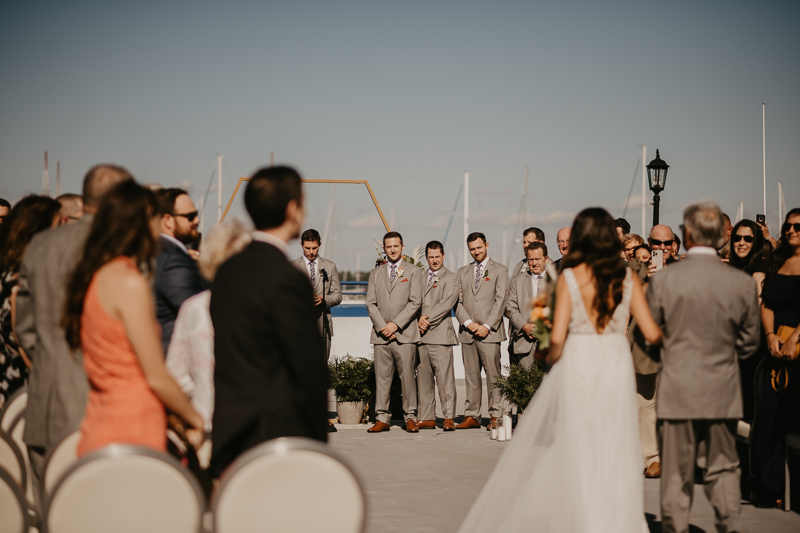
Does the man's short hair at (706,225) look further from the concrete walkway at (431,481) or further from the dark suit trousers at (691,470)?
the concrete walkway at (431,481)

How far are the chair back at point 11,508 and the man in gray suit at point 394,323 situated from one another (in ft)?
23.9

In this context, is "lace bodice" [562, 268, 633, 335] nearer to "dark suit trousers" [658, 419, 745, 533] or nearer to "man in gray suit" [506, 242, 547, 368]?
"dark suit trousers" [658, 419, 745, 533]

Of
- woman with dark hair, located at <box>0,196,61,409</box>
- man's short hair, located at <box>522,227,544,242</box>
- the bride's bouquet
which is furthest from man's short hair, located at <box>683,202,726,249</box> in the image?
man's short hair, located at <box>522,227,544,242</box>

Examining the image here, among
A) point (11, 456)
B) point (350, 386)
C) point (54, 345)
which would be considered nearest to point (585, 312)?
point (54, 345)

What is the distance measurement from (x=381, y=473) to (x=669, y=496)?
3.50 metres

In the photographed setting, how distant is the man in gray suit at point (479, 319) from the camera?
34.6ft

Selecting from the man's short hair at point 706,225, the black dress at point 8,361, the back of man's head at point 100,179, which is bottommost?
the black dress at point 8,361

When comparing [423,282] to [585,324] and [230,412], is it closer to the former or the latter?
[585,324]

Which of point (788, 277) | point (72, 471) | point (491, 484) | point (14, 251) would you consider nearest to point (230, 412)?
point (72, 471)

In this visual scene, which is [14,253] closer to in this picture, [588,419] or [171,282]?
[171,282]

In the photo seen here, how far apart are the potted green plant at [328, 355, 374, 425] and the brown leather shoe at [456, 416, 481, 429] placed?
1392mm

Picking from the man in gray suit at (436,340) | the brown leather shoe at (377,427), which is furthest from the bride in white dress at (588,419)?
the man in gray suit at (436,340)

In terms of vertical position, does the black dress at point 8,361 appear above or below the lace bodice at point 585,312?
below

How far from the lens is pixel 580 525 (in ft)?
15.1
